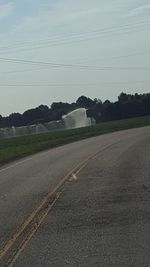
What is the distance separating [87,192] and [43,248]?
5957 mm

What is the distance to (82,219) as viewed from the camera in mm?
11469

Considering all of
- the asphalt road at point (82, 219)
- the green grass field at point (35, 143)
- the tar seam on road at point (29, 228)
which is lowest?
the green grass field at point (35, 143)

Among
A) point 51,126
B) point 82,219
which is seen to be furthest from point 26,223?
point 51,126

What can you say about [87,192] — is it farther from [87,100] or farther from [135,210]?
[87,100]

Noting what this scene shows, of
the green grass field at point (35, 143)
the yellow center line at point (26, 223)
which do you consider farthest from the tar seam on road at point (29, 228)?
the green grass field at point (35, 143)

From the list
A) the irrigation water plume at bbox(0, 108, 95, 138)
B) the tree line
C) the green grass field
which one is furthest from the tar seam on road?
the tree line

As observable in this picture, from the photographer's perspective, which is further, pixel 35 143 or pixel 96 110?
pixel 96 110

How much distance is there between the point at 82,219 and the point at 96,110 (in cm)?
15542

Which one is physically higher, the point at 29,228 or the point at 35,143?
the point at 29,228

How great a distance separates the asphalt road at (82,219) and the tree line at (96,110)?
122m

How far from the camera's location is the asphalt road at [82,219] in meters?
8.55

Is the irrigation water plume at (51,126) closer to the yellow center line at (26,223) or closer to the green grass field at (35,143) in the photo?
the green grass field at (35,143)

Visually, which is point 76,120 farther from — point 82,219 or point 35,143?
point 82,219

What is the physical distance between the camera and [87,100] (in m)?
190
